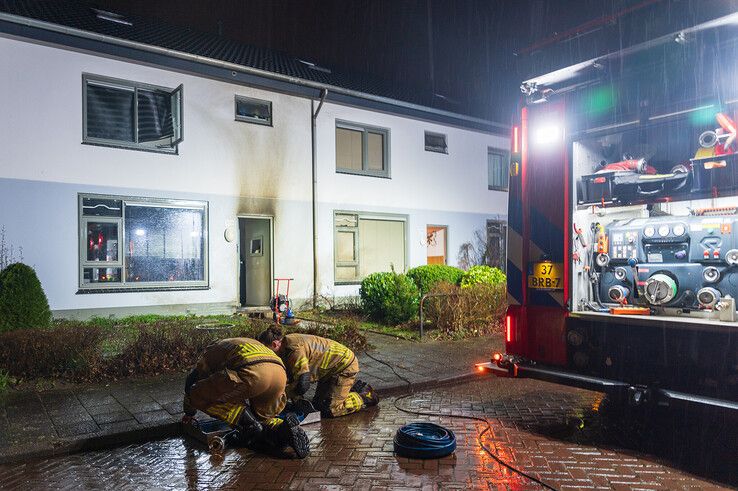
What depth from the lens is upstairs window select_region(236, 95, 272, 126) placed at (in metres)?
13.1

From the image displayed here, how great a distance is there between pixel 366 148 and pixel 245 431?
11792 mm

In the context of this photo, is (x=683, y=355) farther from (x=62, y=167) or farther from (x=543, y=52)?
(x=62, y=167)

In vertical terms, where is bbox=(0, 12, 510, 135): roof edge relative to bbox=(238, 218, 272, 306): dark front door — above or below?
above

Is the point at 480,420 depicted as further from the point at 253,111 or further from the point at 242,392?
the point at 253,111

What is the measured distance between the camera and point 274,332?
5.01 m

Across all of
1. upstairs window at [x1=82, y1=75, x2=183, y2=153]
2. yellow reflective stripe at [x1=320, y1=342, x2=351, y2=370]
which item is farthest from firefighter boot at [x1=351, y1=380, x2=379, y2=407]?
upstairs window at [x1=82, y1=75, x2=183, y2=153]

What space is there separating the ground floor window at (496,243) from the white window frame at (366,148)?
4.80 meters

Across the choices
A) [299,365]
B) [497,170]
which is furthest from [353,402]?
[497,170]

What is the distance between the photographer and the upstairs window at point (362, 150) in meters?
15.1

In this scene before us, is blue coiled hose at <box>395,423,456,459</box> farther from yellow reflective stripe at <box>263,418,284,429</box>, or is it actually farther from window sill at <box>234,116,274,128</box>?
window sill at <box>234,116,274,128</box>

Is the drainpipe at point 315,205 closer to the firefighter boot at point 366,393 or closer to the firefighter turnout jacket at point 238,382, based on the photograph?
the firefighter boot at point 366,393

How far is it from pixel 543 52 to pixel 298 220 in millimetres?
9619

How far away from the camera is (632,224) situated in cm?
530

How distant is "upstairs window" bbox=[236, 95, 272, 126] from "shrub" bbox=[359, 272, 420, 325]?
4880 mm
